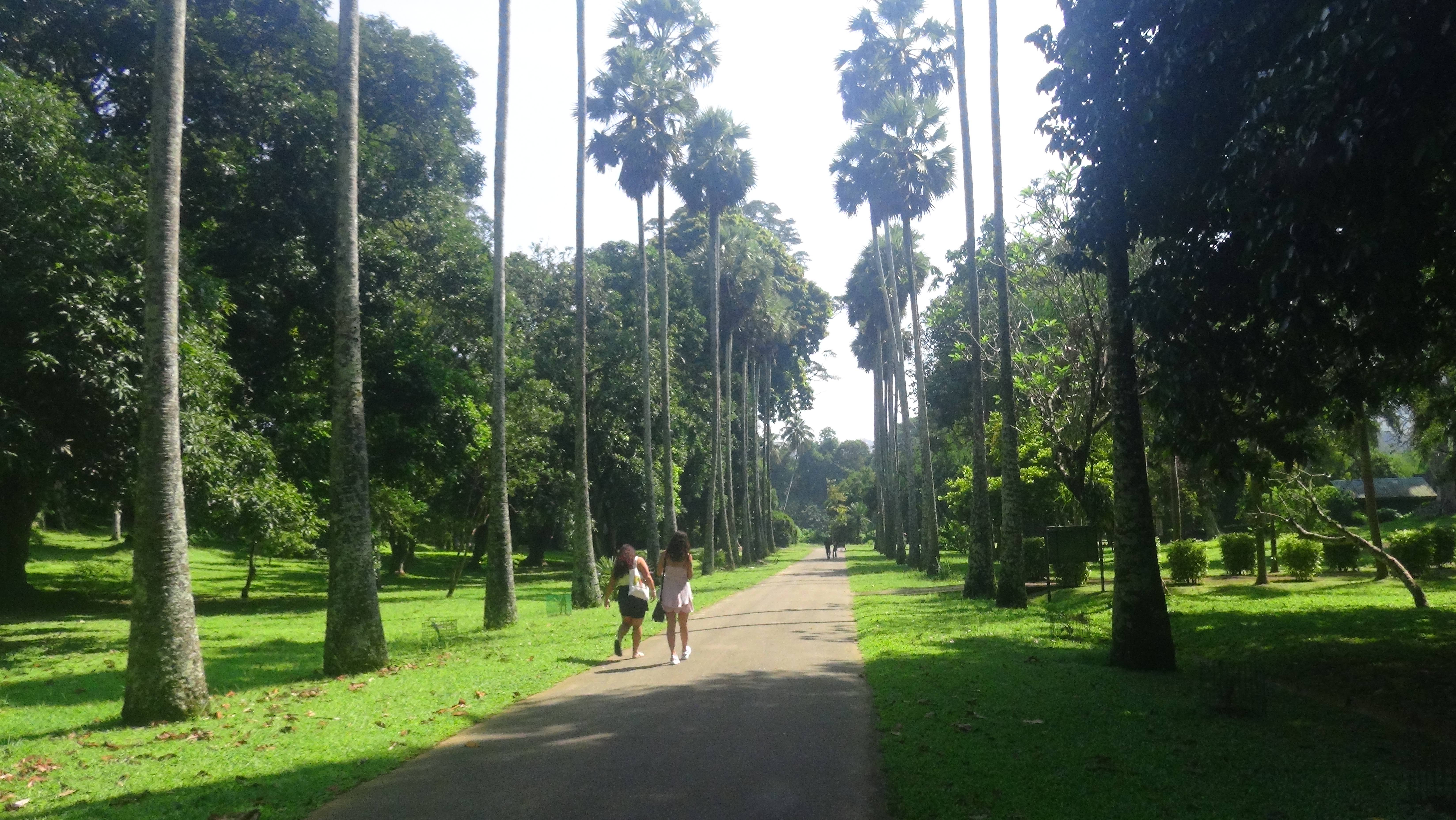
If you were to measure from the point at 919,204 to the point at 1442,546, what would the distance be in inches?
659

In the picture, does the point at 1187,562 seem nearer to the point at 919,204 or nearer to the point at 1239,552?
the point at 1239,552

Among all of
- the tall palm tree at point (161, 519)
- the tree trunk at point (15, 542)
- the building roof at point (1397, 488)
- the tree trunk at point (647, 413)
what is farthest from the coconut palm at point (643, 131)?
the building roof at point (1397, 488)

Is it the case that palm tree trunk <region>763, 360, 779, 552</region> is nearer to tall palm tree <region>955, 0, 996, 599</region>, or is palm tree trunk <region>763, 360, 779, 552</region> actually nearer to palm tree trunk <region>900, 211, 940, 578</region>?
palm tree trunk <region>900, 211, 940, 578</region>

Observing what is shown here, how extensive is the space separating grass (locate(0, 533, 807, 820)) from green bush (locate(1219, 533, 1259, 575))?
13.9 metres

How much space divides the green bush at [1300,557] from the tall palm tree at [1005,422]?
26.1ft

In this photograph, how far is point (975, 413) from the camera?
2161 cm

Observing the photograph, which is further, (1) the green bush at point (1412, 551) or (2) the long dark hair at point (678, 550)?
(1) the green bush at point (1412, 551)

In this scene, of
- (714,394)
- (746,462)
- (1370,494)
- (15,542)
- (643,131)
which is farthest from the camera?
(746,462)

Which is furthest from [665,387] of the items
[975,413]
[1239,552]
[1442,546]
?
[1442,546]

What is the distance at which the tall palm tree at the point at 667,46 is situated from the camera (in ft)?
105

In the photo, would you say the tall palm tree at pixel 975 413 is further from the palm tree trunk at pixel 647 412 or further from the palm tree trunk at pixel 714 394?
the palm tree trunk at pixel 714 394

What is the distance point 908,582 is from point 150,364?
2414 centimetres

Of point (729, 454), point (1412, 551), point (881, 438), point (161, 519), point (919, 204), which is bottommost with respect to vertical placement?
point (1412, 551)

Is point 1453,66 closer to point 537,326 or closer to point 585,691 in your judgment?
point 585,691
